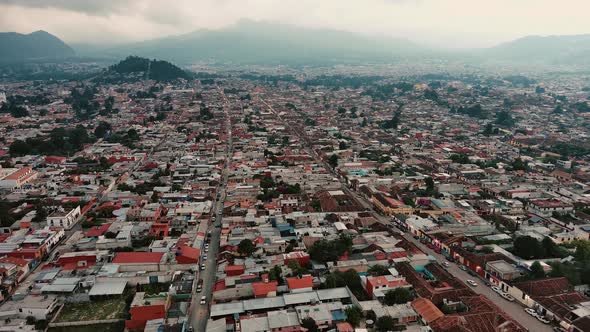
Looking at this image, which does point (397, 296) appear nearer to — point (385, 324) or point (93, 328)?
point (385, 324)

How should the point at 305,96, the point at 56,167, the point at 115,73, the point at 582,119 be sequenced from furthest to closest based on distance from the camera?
1. the point at 115,73
2. the point at 305,96
3. the point at 582,119
4. the point at 56,167

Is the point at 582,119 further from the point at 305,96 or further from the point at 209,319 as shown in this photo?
the point at 209,319

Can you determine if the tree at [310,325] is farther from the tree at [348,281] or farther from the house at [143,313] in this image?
the house at [143,313]

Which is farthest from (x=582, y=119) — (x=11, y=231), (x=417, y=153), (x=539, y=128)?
(x=11, y=231)

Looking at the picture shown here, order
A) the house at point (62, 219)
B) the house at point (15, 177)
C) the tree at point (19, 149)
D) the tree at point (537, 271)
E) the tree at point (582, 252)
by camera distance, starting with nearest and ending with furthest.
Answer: the tree at point (537, 271), the tree at point (582, 252), the house at point (62, 219), the house at point (15, 177), the tree at point (19, 149)

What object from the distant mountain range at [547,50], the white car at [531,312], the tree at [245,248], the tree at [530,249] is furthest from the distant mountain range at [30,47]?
the distant mountain range at [547,50]
